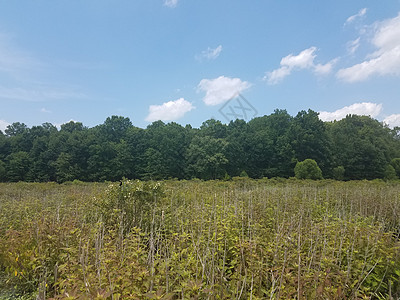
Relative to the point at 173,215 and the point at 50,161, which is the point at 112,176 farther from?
the point at 173,215

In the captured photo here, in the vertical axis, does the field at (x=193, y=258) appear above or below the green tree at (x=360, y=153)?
below

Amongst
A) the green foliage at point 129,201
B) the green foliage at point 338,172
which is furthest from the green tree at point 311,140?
the green foliage at point 129,201

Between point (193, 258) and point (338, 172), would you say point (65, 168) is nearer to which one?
point (193, 258)

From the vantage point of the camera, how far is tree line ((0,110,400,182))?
30531 mm

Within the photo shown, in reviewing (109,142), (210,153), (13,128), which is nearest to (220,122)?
(210,153)

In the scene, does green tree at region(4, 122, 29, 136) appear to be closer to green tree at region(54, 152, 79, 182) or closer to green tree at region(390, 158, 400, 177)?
green tree at region(54, 152, 79, 182)

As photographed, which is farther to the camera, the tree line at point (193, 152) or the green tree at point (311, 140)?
the green tree at point (311, 140)

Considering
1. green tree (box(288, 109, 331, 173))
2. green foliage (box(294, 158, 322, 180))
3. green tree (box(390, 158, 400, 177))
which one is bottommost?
green foliage (box(294, 158, 322, 180))

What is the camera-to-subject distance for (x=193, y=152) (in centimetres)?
3141

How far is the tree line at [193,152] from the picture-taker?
30.5 m

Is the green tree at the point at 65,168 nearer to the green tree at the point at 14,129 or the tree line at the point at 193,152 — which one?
the tree line at the point at 193,152

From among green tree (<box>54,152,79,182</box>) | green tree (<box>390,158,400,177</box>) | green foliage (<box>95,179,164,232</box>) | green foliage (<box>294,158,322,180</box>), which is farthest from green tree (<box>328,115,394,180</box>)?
green tree (<box>54,152,79,182</box>)

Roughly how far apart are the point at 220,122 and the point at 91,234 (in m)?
35.2

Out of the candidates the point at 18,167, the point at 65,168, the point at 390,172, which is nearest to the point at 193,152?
the point at 65,168
